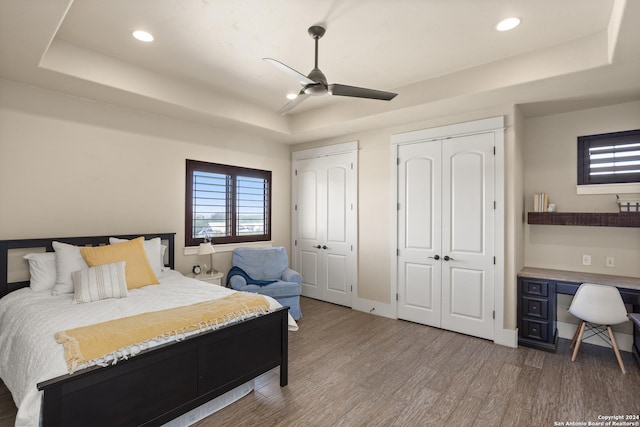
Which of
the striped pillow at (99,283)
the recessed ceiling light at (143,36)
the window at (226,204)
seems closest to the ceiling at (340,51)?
the recessed ceiling light at (143,36)

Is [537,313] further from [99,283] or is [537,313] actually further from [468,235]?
[99,283]

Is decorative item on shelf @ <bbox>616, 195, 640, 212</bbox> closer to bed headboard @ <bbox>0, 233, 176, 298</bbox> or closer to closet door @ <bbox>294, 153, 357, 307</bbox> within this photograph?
closet door @ <bbox>294, 153, 357, 307</bbox>

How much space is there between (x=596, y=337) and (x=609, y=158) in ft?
6.37

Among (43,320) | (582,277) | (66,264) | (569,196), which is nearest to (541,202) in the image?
(569,196)

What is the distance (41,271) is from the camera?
285 cm

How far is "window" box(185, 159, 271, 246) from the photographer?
428 centimetres

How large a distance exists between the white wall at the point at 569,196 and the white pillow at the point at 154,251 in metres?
4.34

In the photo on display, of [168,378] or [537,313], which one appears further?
[537,313]

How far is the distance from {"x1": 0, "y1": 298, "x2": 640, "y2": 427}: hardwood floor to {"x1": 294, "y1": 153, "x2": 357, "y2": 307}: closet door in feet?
4.43

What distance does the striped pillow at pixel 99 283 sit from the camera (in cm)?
259

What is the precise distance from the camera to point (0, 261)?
2.84 m

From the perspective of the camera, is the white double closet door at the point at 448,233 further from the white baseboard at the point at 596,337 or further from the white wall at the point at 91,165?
the white wall at the point at 91,165

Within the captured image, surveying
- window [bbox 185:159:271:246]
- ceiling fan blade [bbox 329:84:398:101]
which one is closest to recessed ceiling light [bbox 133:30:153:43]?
ceiling fan blade [bbox 329:84:398:101]

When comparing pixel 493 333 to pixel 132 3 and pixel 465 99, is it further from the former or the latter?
pixel 132 3
